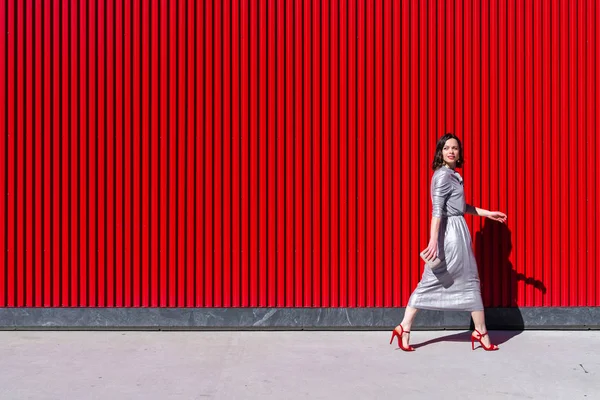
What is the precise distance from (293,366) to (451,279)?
4.40 feet

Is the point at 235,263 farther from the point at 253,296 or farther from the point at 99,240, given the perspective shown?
the point at 99,240

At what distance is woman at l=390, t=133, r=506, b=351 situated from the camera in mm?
5324

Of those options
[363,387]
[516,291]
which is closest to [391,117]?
[516,291]

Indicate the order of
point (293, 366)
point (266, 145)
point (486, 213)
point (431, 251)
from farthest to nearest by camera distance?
point (266, 145) < point (486, 213) < point (431, 251) < point (293, 366)

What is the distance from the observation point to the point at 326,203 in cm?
601

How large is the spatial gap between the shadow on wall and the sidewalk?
0.15 meters

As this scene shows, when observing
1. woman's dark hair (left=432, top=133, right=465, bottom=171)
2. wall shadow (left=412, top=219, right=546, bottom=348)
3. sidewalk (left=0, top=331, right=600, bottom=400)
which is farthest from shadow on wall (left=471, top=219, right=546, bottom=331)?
woman's dark hair (left=432, top=133, right=465, bottom=171)

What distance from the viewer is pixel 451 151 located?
17.5 ft

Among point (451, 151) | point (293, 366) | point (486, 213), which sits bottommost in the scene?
point (293, 366)

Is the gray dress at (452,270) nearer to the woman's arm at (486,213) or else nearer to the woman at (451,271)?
the woman at (451,271)

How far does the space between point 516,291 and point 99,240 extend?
3.49 m

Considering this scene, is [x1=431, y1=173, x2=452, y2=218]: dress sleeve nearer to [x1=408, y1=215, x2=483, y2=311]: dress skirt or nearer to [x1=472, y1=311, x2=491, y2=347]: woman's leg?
[x1=408, y1=215, x2=483, y2=311]: dress skirt

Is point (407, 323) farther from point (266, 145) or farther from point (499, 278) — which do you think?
point (266, 145)

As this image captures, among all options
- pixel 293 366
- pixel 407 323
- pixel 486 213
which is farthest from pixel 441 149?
pixel 293 366
